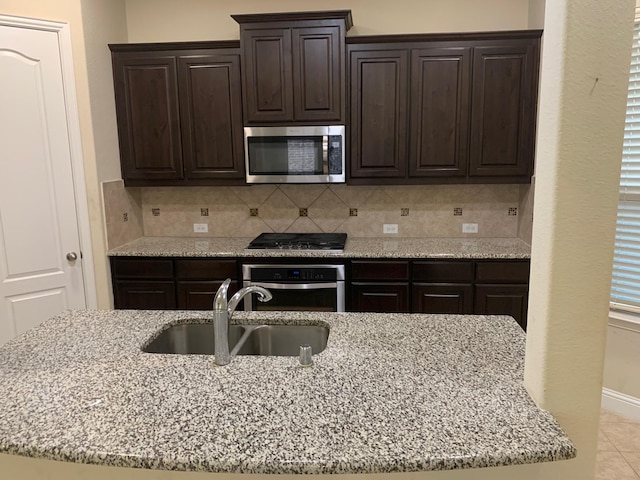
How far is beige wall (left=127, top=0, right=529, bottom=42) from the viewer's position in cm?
338

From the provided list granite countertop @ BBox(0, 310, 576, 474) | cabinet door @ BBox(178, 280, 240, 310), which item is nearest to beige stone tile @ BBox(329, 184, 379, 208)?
cabinet door @ BBox(178, 280, 240, 310)

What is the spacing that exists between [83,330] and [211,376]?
71 cm

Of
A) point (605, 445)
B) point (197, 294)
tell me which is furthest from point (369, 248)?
point (605, 445)

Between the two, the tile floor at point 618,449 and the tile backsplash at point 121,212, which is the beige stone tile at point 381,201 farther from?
the tile floor at point 618,449

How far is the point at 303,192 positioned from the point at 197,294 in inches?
46.0

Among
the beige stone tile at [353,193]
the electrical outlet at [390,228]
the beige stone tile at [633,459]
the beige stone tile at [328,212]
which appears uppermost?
the beige stone tile at [353,193]

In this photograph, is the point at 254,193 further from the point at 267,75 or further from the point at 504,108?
the point at 504,108

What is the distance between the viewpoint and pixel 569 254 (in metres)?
1.12

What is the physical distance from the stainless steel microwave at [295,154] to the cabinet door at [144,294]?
105 cm

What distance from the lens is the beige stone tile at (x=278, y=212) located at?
3760mm

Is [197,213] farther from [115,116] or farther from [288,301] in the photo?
[288,301]

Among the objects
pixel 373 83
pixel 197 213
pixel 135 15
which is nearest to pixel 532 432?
pixel 373 83

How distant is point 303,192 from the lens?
3.73 m

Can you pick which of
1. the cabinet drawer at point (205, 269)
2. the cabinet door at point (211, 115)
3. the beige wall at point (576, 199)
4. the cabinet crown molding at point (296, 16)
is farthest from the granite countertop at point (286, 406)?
the cabinet crown molding at point (296, 16)
